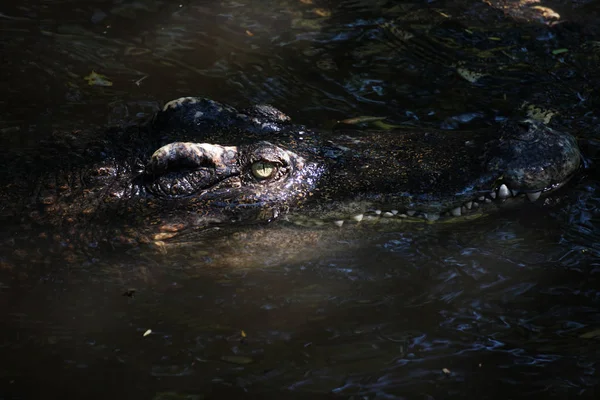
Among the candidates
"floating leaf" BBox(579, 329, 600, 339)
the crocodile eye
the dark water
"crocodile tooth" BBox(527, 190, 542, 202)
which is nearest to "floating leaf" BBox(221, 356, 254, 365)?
the dark water

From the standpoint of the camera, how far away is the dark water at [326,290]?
3244 mm

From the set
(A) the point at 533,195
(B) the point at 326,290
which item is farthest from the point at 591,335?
(B) the point at 326,290

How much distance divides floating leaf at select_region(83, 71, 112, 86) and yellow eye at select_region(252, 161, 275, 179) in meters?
2.69

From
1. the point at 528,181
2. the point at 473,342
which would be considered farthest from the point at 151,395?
the point at 528,181

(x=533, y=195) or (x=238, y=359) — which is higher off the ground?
(x=533, y=195)

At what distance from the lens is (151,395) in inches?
126

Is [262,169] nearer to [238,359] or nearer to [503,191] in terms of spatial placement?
[238,359]

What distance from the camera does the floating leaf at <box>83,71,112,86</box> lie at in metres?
6.10

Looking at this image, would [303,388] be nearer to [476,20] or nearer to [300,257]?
[300,257]

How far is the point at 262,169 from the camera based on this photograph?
4145 mm

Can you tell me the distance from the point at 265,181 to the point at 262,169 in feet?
0.29

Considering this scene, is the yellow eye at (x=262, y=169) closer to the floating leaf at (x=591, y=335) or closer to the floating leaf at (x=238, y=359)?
the floating leaf at (x=238, y=359)

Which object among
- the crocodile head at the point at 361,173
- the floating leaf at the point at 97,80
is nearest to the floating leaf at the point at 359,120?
the crocodile head at the point at 361,173

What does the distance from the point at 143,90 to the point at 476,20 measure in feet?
12.6
